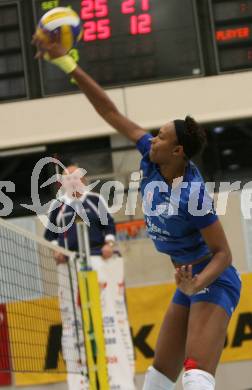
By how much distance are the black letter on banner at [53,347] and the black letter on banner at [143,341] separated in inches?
28.7

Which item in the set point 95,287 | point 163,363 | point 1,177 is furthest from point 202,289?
point 1,177

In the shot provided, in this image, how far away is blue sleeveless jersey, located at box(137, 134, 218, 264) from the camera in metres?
4.37

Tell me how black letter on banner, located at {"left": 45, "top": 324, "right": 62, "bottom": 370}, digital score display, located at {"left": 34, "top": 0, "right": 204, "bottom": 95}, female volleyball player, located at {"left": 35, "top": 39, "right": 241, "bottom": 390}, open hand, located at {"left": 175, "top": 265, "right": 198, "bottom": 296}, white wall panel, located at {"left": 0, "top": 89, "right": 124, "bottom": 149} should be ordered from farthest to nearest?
white wall panel, located at {"left": 0, "top": 89, "right": 124, "bottom": 149} < digital score display, located at {"left": 34, "top": 0, "right": 204, "bottom": 95} < black letter on banner, located at {"left": 45, "top": 324, "right": 62, "bottom": 370} < female volleyball player, located at {"left": 35, "top": 39, "right": 241, "bottom": 390} < open hand, located at {"left": 175, "top": 265, "right": 198, "bottom": 296}

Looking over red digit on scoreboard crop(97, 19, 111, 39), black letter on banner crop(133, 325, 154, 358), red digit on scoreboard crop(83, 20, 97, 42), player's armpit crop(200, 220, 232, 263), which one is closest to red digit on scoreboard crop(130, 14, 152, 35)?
red digit on scoreboard crop(97, 19, 111, 39)

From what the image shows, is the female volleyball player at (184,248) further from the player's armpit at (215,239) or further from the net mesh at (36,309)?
the net mesh at (36,309)

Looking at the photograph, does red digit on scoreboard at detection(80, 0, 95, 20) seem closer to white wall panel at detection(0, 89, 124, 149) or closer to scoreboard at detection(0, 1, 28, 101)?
scoreboard at detection(0, 1, 28, 101)

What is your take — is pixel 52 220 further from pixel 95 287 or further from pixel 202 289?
pixel 202 289

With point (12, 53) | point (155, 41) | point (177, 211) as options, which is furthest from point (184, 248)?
point (12, 53)

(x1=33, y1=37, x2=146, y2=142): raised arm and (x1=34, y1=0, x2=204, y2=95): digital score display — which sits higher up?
(x1=34, y1=0, x2=204, y2=95): digital score display

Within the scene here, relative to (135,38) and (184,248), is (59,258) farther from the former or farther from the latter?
(184,248)

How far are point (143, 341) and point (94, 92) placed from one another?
422 centimetres

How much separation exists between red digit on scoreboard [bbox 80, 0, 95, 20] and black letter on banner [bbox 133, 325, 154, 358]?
3.40 meters

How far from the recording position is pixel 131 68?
376 inches

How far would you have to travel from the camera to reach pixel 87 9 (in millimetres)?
9508
